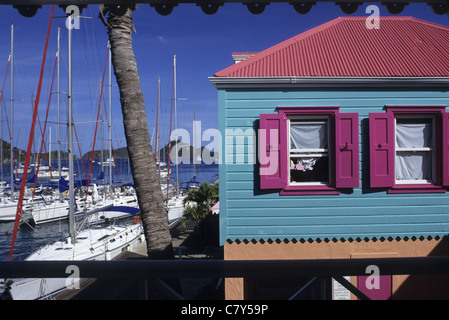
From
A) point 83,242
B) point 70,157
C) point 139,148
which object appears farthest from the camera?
point 83,242

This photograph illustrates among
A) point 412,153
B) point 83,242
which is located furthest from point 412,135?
point 83,242

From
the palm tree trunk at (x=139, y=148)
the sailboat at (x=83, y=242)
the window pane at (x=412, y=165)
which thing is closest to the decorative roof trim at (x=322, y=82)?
the window pane at (x=412, y=165)

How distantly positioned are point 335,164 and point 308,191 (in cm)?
68

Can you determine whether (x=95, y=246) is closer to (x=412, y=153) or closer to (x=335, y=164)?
(x=335, y=164)

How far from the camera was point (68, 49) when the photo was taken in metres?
17.4

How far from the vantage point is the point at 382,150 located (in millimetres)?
6141

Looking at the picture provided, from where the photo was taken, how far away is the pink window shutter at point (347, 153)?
609 centimetres

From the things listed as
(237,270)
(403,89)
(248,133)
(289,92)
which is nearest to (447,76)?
(403,89)

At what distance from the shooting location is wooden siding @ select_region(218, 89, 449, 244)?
6.23m

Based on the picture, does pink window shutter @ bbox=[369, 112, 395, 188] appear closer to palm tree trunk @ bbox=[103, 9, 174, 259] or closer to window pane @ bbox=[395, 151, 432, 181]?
window pane @ bbox=[395, 151, 432, 181]

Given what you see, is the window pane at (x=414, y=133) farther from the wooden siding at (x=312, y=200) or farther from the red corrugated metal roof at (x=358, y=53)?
the red corrugated metal roof at (x=358, y=53)

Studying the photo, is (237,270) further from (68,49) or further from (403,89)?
(68,49)

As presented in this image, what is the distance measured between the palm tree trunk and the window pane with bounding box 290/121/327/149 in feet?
8.81
